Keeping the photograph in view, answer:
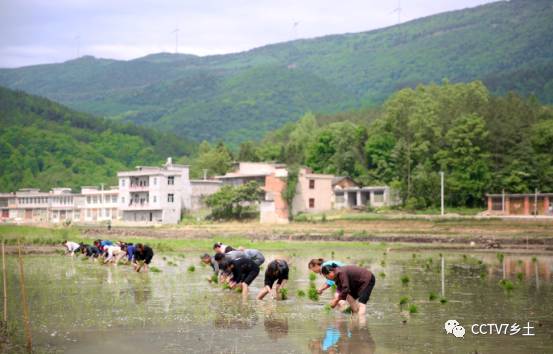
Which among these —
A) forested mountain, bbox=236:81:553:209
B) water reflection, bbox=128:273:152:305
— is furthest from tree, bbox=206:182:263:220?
water reflection, bbox=128:273:152:305

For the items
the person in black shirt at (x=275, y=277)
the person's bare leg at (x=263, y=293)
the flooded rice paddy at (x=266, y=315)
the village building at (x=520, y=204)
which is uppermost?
the village building at (x=520, y=204)

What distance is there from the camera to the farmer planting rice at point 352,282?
59.7ft

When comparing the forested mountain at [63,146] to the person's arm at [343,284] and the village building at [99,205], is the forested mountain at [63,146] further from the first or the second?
the person's arm at [343,284]

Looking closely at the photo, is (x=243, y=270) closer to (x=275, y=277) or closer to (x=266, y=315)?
(x=275, y=277)

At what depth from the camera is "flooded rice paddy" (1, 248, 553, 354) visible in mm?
15250

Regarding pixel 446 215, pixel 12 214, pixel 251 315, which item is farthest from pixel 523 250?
pixel 12 214

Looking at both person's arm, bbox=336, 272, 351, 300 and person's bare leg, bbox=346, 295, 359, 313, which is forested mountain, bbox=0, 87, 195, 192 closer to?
person's bare leg, bbox=346, 295, 359, 313

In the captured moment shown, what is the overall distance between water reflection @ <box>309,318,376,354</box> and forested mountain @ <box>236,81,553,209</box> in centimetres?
6307

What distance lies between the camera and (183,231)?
70812 millimetres

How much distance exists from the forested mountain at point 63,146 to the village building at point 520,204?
279ft

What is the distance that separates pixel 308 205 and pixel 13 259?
47304 millimetres

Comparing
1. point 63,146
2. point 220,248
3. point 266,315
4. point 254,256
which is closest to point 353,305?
point 266,315

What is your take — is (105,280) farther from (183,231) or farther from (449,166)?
(449,166)

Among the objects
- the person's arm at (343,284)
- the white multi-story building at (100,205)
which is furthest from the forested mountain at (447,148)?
the person's arm at (343,284)
